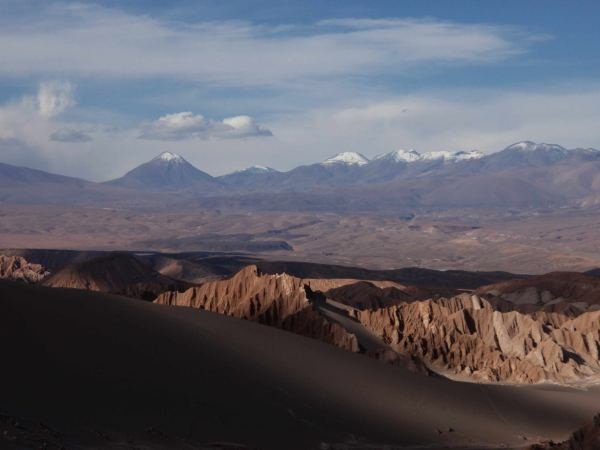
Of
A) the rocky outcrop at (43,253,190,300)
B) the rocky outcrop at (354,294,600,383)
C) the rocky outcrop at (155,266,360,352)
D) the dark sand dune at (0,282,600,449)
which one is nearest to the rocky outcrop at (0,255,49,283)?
the rocky outcrop at (43,253,190,300)

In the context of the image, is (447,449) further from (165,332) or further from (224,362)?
(165,332)

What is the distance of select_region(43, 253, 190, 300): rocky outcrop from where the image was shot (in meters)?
139

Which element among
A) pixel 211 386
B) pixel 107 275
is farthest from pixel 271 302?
pixel 107 275

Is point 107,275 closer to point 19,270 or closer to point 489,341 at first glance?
point 19,270

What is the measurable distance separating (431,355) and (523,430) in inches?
1218

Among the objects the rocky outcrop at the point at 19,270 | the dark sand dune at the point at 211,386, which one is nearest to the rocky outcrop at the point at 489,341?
the dark sand dune at the point at 211,386

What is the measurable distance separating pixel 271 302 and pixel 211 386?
39.6 m

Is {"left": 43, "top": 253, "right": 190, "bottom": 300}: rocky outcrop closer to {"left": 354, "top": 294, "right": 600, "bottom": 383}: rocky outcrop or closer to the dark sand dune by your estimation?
{"left": 354, "top": 294, "right": 600, "bottom": 383}: rocky outcrop

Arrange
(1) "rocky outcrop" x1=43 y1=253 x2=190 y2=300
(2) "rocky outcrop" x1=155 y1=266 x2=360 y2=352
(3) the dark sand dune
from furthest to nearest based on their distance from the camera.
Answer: (1) "rocky outcrop" x1=43 y1=253 x2=190 y2=300
(2) "rocky outcrop" x1=155 y1=266 x2=360 y2=352
(3) the dark sand dune

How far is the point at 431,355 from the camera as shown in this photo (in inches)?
3351

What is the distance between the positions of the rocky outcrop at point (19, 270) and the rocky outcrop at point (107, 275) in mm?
7716

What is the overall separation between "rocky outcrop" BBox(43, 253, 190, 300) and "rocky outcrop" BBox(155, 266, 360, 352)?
146 ft

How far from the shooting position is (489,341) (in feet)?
303

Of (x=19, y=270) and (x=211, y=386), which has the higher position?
(x=211, y=386)
